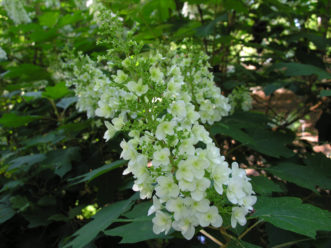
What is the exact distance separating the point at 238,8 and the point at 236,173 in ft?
6.25

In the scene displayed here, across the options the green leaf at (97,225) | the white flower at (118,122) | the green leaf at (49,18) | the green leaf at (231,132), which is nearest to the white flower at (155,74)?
the white flower at (118,122)

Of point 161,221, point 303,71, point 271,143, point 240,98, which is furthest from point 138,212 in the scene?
point 240,98

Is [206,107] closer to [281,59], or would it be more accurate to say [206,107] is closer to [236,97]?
[236,97]

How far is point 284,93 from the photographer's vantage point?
845cm

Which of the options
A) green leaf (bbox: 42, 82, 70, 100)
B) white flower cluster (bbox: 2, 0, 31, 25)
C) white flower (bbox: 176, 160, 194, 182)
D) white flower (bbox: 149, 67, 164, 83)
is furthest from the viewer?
white flower cluster (bbox: 2, 0, 31, 25)

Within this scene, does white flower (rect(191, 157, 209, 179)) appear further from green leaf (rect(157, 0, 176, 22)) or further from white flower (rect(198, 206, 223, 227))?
green leaf (rect(157, 0, 176, 22))

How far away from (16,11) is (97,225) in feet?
10.4

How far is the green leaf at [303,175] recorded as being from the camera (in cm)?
193

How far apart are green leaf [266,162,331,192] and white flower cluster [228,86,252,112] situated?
968 mm

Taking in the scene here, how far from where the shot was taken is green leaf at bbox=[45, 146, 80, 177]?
253 centimetres

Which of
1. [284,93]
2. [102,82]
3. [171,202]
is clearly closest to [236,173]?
[171,202]

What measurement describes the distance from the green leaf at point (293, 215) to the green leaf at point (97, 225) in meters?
0.73

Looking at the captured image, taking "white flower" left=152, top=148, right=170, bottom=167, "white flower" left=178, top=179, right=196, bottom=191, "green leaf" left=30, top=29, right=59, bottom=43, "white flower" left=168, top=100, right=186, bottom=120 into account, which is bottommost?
"white flower" left=178, top=179, right=196, bottom=191

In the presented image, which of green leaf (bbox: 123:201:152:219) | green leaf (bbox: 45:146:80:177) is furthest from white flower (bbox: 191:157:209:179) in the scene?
green leaf (bbox: 45:146:80:177)
